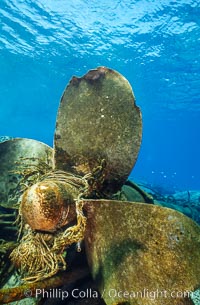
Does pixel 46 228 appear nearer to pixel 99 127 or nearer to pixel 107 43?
pixel 99 127

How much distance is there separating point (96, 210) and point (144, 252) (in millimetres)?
603

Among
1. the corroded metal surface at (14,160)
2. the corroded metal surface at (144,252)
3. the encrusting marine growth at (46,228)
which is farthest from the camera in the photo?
the corroded metal surface at (14,160)

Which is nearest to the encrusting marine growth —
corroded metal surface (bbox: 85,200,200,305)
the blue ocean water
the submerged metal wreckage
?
the submerged metal wreckage

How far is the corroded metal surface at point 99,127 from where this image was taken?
10.7 ft

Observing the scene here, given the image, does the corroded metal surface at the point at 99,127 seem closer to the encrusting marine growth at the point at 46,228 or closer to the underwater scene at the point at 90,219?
the underwater scene at the point at 90,219

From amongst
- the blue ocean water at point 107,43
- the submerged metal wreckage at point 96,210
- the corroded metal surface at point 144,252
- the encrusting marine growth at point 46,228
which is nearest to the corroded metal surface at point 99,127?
the submerged metal wreckage at point 96,210

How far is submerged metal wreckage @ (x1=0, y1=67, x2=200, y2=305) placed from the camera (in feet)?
6.88

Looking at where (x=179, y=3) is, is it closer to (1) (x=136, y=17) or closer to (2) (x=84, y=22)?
(1) (x=136, y=17)

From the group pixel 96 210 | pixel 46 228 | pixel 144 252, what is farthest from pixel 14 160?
pixel 144 252

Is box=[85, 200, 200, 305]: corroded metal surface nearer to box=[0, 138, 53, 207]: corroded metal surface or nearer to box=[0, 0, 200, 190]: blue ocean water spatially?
box=[0, 138, 53, 207]: corroded metal surface

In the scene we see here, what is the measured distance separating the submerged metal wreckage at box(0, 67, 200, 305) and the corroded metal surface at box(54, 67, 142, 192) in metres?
0.01

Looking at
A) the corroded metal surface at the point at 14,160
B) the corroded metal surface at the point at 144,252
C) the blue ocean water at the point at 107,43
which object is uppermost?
the blue ocean water at the point at 107,43

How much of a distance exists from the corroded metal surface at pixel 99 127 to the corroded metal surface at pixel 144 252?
862mm

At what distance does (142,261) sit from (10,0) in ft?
74.6
